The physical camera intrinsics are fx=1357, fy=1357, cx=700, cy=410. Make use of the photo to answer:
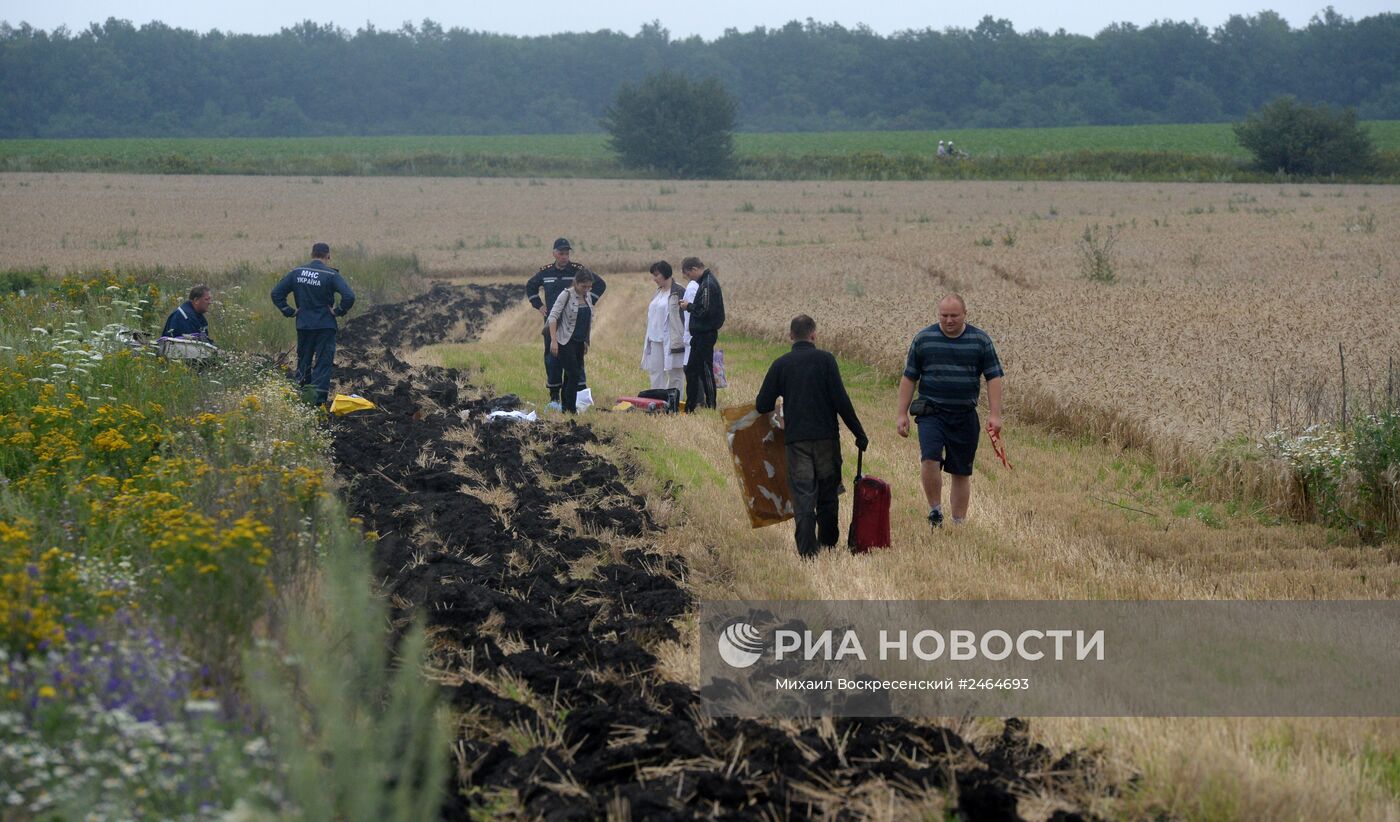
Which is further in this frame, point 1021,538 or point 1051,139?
point 1051,139

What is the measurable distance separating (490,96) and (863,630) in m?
128

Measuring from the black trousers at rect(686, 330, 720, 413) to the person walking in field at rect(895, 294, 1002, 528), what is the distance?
14.0 ft

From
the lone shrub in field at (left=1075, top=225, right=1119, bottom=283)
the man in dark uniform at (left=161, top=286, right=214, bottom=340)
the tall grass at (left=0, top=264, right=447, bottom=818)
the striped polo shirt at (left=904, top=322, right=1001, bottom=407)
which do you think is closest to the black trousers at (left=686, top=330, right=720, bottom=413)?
the striped polo shirt at (left=904, top=322, right=1001, bottom=407)

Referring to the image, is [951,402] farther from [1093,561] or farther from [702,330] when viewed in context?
[702,330]

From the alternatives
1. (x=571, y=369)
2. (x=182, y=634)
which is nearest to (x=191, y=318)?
(x=571, y=369)

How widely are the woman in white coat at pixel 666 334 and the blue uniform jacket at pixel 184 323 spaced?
14.9 feet

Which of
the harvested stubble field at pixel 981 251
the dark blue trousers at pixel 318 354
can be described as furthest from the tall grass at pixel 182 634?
the harvested stubble field at pixel 981 251

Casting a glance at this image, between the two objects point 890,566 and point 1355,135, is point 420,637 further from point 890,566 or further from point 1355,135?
point 1355,135

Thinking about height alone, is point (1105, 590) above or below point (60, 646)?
below

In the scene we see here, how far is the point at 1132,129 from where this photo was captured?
9731 centimetres

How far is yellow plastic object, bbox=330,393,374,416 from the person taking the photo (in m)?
13.6

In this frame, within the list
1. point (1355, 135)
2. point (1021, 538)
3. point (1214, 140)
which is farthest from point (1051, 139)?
point (1021, 538)

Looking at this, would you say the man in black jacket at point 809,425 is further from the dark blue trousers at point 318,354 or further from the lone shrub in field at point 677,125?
the lone shrub in field at point 677,125

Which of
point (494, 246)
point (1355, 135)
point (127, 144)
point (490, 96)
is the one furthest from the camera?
point (490, 96)
